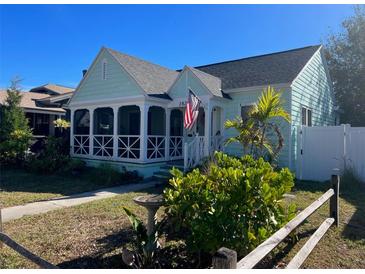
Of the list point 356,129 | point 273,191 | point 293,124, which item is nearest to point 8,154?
point 293,124

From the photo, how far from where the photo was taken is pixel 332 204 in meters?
5.86

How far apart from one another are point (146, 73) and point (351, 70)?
16.4m

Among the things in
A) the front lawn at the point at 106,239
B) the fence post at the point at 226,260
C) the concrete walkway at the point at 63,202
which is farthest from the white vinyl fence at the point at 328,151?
the fence post at the point at 226,260

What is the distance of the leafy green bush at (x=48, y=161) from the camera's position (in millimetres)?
13070

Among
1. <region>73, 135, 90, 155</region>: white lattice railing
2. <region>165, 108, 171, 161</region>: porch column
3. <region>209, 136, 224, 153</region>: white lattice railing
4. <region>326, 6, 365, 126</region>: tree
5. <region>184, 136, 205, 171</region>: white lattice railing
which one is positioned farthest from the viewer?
<region>326, 6, 365, 126</region>: tree

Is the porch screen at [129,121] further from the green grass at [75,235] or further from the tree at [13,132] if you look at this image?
the green grass at [75,235]

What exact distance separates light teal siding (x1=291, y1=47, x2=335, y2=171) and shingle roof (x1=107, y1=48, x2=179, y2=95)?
19.1 feet

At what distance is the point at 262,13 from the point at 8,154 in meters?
13.9

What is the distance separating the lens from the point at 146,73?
46.3 feet

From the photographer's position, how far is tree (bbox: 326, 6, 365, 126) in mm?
21125

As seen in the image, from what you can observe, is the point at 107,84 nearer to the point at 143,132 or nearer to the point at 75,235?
the point at 143,132

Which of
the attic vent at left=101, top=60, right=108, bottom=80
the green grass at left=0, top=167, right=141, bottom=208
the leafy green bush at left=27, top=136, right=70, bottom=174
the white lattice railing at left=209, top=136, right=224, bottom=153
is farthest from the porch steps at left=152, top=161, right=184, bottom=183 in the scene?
the attic vent at left=101, top=60, right=108, bottom=80

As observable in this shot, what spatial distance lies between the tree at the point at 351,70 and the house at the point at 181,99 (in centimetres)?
691

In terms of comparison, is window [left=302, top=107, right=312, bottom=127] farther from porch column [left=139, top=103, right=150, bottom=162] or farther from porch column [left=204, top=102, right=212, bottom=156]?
porch column [left=139, top=103, right=150, bottom=162]
